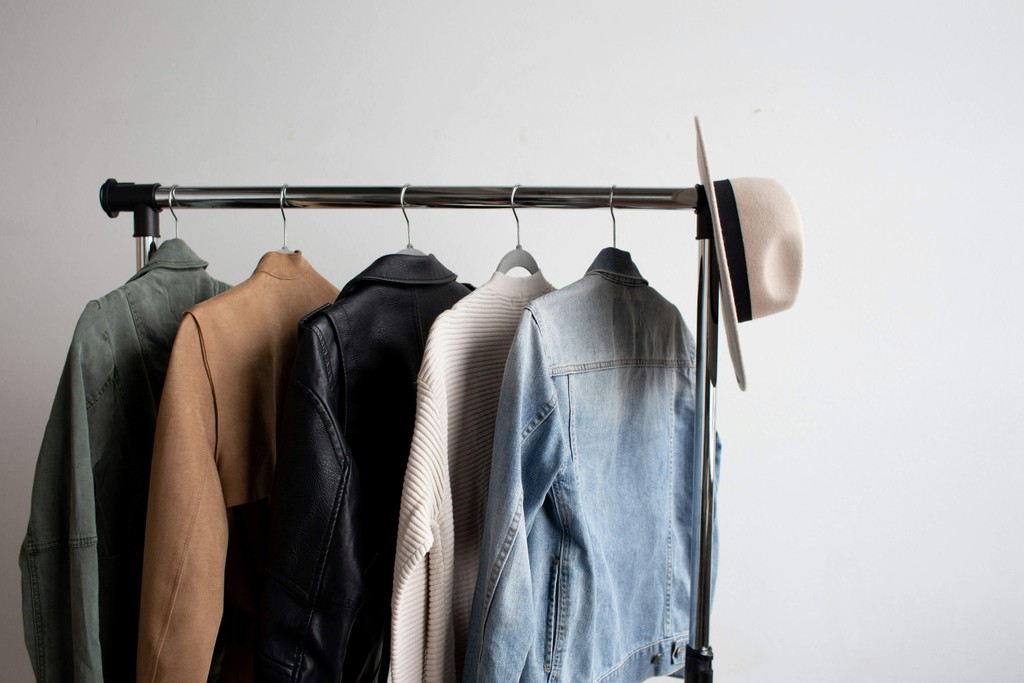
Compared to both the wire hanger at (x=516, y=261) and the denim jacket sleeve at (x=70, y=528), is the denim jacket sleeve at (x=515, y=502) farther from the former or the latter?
the denim jacket sleeve at (x=70, y=528)

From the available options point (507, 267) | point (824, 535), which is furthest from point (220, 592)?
point (824, 535)

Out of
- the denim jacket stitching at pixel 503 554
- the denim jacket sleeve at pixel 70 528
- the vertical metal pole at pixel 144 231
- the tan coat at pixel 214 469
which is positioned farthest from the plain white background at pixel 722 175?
the denim jacket stitching at pixel 503 554

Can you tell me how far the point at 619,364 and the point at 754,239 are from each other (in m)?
0.27

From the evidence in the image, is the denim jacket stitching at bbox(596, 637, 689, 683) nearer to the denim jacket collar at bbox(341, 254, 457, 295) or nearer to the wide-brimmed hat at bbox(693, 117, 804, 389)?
the wide-brimmed hat at bbox(693, 117, 804, 389)

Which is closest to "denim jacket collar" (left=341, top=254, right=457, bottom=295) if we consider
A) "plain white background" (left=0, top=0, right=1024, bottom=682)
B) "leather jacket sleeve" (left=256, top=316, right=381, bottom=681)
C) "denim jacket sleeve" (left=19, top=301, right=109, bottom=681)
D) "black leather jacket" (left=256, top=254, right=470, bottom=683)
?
"black leather jacket" (left=256, top=254, right=470, bottom=683)

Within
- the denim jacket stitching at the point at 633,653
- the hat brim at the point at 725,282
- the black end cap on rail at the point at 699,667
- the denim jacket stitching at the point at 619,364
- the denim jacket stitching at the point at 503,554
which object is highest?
the hat brim at the point at 725,282

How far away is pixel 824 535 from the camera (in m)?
1.79

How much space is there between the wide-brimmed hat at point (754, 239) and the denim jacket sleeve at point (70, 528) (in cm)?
83

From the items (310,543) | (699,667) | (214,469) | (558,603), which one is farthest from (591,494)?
(214,469)

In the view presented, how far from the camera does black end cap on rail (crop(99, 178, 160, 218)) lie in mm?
1175

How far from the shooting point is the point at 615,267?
1.10 metres

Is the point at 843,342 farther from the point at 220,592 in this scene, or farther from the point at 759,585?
the point at 220,592

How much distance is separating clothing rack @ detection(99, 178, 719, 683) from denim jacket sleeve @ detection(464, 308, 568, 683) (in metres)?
0.19

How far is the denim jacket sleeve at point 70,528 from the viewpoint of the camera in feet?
3.14
